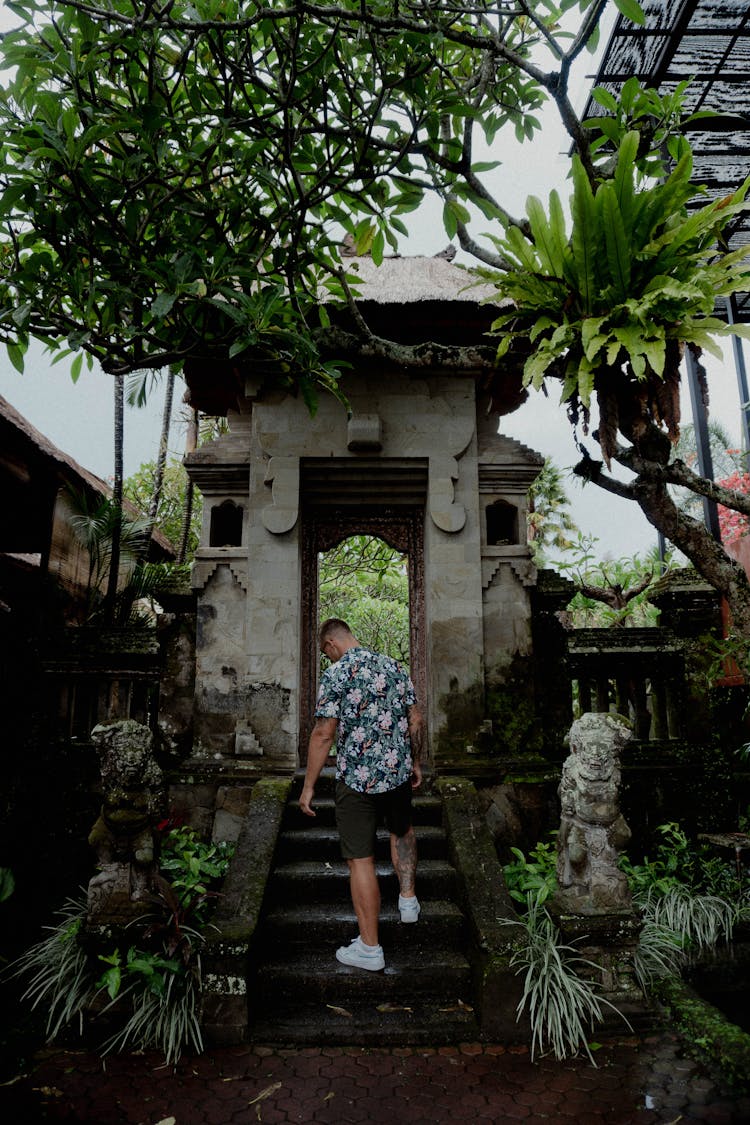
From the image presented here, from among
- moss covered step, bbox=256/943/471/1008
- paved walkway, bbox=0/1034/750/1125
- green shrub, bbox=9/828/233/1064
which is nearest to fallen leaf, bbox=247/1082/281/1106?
paved walkway, bbox=0/1034/750/1125

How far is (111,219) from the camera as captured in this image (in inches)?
158

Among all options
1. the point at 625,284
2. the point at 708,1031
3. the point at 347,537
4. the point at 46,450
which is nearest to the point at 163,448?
Result: the point at 46,450

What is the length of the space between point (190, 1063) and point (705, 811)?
4055mm

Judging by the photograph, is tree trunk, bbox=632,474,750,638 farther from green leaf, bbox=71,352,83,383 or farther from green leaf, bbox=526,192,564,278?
green leaf, bbox=71,352,83,383

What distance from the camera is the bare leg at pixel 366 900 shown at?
4.00m

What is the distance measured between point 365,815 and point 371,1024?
3.35ft

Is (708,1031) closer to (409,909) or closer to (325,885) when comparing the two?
(409,909)

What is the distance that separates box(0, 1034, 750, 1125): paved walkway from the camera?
3.00 metres

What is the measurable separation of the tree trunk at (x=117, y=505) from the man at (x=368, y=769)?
4.63 meters

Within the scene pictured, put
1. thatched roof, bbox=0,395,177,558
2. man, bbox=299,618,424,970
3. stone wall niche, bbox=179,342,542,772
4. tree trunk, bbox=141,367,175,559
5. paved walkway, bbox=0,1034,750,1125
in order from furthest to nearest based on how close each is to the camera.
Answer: tree trunk, bbox=141,367,175,559
thatched roof, bbox=0,395,177,558
stone wall niche, bbox=179,342,542,772
man, bbox=299,618,424,970
paved walkway, bbox=0,1034,750,1125

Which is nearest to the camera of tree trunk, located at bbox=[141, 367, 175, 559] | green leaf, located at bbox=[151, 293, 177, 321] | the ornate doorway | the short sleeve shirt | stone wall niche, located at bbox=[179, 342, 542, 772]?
green leaf, located at bbox=[151, 293, 177, 321]

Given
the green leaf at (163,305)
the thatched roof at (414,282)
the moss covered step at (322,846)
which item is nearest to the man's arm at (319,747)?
the moss covered step at (322,846)

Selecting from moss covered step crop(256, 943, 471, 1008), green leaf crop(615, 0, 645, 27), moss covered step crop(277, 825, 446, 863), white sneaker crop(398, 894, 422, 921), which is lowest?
moss covered step crop(256, 943, 471, 1008)

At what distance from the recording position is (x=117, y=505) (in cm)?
841
